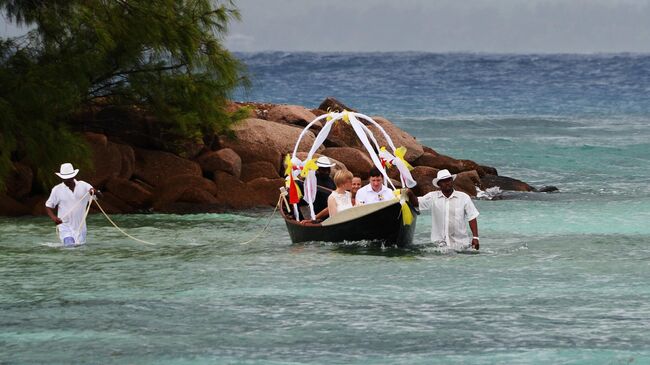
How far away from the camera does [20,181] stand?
2716 cm

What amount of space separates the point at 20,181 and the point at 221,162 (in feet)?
13.8

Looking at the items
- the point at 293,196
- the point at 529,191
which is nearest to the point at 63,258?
the point at 293,196

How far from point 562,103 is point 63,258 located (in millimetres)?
59556

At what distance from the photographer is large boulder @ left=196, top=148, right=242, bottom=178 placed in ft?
94.9

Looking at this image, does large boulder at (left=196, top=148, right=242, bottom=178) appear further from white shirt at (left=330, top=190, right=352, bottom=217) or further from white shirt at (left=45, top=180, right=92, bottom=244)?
white shirt at (left=330, top=190, right=352, bottom=217)

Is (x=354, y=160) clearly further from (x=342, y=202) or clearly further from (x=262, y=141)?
(x=342, y=202)

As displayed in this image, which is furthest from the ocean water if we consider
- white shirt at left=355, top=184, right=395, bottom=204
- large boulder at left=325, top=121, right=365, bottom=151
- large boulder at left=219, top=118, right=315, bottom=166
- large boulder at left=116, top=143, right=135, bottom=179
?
large boulder at left=325, top=121, right=365, bottom=151

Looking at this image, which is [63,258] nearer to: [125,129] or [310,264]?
[310,264]

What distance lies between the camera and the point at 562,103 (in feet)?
257

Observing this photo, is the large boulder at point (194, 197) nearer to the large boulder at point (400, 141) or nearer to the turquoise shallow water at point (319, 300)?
the turquoise shallow water at point (319, 300)

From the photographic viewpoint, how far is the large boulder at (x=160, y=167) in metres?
28.5

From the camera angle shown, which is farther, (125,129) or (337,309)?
(125,129)

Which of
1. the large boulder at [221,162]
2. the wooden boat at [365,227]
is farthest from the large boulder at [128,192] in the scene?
the wooden boat at [365,227]

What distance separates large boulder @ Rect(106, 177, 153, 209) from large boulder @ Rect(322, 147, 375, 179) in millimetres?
4634
